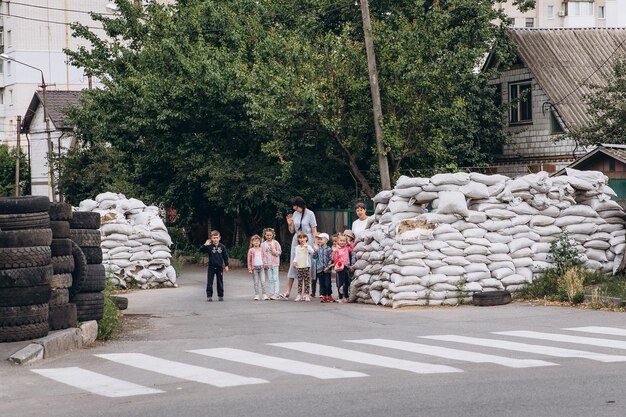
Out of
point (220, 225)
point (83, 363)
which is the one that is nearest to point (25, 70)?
point (220, 225)

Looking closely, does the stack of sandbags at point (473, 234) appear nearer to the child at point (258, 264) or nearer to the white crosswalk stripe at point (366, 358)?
the child at point (258, 264)

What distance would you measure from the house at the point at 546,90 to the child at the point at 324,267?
1831 centimetres

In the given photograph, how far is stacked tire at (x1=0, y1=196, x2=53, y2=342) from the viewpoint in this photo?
45.1ft

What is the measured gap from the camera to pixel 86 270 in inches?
620

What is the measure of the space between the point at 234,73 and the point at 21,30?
56501 mm

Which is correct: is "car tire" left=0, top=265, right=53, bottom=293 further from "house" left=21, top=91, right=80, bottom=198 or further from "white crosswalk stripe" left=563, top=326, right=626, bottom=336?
"house" left=21, top=91, right=80, bottom=198

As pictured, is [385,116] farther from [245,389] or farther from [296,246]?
[245,389]

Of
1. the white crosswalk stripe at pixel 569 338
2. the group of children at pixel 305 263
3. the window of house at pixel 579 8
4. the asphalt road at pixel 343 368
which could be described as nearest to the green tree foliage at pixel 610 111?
the group of children at pixel 305 263

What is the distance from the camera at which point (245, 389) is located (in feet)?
34.7

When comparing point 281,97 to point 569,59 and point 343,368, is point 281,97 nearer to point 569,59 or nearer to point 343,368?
point 569,59

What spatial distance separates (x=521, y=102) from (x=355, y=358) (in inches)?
1199

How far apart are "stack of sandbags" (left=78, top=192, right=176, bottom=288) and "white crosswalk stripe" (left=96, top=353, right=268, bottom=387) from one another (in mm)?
14444

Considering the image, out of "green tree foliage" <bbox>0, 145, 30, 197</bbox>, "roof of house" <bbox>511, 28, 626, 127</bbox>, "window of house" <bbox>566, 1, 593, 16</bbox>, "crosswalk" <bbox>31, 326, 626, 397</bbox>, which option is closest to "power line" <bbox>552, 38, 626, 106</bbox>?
"roof of house" <bbox>511, 28, 626, 127</bbox>

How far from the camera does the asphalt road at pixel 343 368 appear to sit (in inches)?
378
